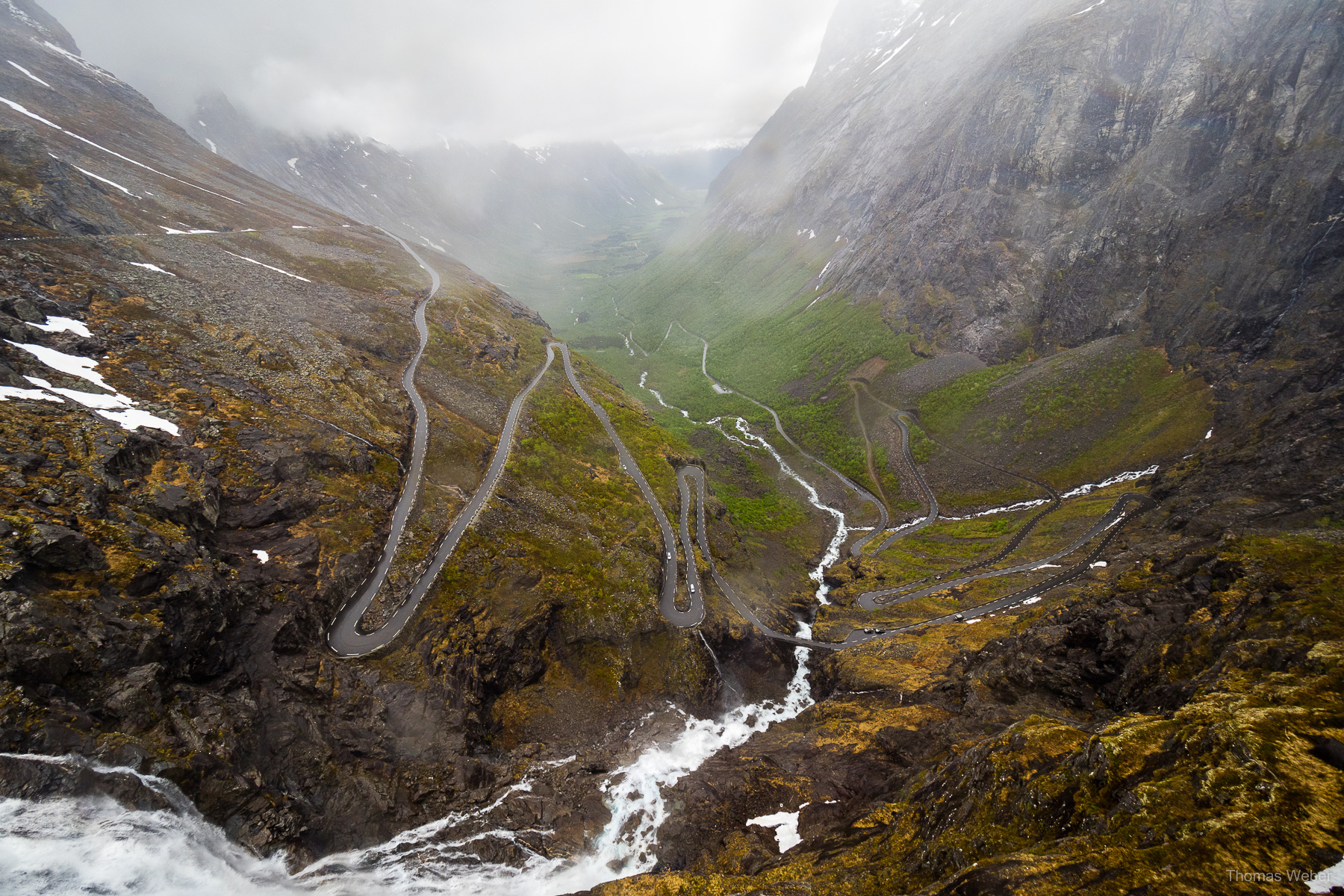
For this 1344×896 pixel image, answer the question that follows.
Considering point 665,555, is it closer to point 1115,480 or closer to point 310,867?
point 310,867

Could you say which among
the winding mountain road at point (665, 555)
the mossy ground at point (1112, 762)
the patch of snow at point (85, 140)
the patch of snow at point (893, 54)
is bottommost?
the mossy ground at point (1112, 762)

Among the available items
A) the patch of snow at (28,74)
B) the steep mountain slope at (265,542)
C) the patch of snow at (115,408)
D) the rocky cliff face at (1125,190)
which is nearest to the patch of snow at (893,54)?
the rocky cliff face at (1125,190)

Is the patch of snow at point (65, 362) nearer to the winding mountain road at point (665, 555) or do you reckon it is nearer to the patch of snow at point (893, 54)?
the winding mountain road at point (665, 555)

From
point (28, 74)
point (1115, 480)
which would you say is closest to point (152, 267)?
point (28, 74)

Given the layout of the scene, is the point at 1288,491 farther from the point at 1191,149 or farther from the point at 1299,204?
the point at 1191,149

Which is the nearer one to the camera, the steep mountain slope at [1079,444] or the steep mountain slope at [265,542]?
the steep mountain slope at [1079,444]

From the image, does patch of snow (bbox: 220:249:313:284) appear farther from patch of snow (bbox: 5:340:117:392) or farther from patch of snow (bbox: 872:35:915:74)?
patch of snow (bbox: 872:35:915:74)
